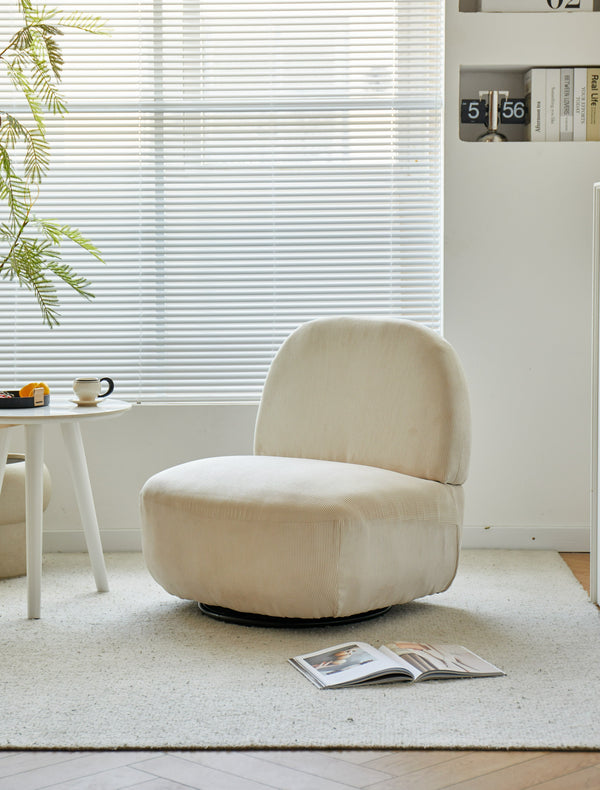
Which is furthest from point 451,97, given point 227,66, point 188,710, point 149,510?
point 188,710

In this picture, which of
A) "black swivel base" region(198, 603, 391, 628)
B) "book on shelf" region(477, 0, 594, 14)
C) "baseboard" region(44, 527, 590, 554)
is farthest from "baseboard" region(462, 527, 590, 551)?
"book on shelf" region(477, 0, 594, 14)

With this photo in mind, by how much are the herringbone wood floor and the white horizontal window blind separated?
1.91 meters

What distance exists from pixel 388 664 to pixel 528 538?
58.6 inches

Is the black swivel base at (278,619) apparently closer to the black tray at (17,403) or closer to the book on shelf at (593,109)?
the black tray at (17,403)

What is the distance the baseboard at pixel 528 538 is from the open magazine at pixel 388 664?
1.19 meters

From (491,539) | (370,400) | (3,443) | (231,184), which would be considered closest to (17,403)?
(3,443)

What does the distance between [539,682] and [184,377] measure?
1.87 metres

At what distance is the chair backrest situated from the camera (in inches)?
104

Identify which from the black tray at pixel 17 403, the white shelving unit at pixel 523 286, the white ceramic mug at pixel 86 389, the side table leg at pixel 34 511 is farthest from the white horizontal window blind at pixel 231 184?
the side table leg at pixel 34 511

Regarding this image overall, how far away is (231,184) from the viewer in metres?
3.45

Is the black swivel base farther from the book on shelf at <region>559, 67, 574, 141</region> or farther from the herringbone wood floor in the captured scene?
the book on shelf at <region>559, 67, 574, 141</region>

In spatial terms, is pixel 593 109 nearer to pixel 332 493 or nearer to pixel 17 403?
pixel 332 493

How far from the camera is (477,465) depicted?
3.42 metres

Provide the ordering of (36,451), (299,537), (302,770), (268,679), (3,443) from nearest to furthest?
(302,770), (268,679), (299,537), (36,451), (3,443)
